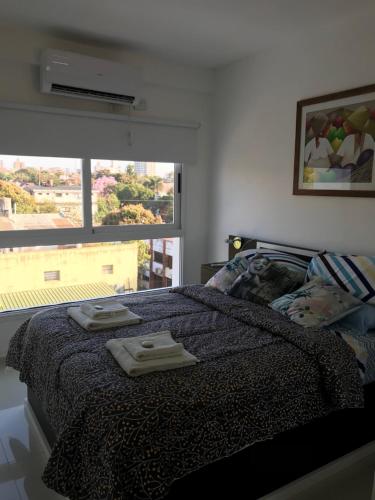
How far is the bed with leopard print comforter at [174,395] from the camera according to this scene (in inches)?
54.6

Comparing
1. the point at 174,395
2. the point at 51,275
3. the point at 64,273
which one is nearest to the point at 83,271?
the point at 64,273

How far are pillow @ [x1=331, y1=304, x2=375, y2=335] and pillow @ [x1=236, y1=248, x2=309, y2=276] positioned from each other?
1.79ft

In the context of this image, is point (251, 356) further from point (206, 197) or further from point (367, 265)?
point (206, 197)

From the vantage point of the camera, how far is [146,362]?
1.71m

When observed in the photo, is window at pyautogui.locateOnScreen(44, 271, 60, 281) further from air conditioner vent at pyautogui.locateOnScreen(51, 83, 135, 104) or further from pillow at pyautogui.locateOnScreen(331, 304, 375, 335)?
pillow at pyautogui.locateOnScreen(331, 304, 375, 335)

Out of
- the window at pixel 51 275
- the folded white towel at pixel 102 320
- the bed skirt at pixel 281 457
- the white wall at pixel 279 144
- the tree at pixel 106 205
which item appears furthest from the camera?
the tree at pixel 106 205

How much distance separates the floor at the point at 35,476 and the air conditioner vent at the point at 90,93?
2332 millimetres

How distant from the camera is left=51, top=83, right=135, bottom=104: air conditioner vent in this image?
119 inches

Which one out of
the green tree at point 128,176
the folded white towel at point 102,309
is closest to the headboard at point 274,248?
the green tree at point 128,176

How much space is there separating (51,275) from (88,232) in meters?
0.50

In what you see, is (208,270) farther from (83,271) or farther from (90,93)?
(90,93)

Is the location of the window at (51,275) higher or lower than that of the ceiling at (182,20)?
lower

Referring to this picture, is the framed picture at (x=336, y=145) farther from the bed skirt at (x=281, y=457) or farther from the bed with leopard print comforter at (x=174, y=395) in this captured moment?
the bed skirt at (x=281, y=457)

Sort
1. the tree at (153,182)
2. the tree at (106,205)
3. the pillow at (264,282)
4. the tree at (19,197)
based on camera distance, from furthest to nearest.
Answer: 1. the tree at (153,182)
2. the tree at (106,205)
3. the tree at (19,197)
4. the pillow at (264,282)
